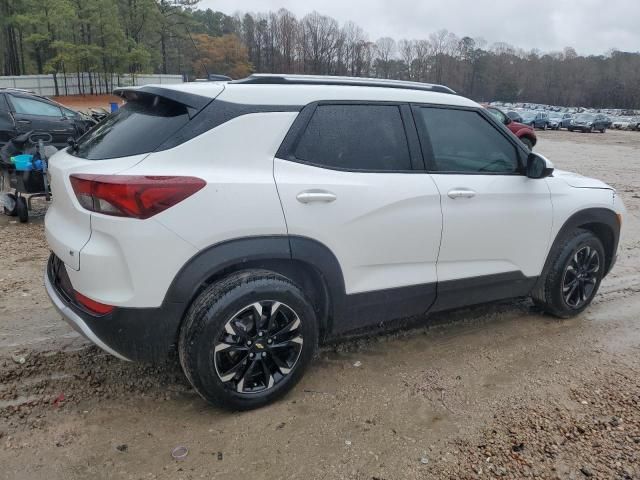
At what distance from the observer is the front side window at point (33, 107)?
32.4ft

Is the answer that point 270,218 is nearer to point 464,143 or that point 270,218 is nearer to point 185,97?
point 185,97

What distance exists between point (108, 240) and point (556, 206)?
3088mm

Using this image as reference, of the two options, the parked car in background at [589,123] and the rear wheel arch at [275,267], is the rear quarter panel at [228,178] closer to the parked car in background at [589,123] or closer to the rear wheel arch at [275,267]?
the rear wheel arch at [275,267]

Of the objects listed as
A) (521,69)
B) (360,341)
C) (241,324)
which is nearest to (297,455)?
(241,324)

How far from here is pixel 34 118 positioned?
10047 mm

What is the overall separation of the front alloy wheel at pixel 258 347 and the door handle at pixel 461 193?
128 centimetres

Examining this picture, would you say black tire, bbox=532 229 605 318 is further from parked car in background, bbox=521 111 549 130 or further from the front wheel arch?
parked car in background, bbox=521 111 549 130

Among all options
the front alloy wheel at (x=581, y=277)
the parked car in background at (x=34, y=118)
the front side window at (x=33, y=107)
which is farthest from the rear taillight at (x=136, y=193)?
the front side window at (x=33, y=107)

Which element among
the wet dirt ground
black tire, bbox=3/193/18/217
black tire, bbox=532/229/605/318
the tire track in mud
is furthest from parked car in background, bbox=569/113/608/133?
the tire track in mud

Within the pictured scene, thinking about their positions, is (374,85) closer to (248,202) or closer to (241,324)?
(248,202)

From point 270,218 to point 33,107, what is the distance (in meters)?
9.74

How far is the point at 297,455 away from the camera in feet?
8.11

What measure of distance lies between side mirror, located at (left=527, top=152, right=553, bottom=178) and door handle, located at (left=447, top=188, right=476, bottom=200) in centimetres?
58

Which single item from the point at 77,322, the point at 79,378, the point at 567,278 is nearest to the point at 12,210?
the point at 79,378
